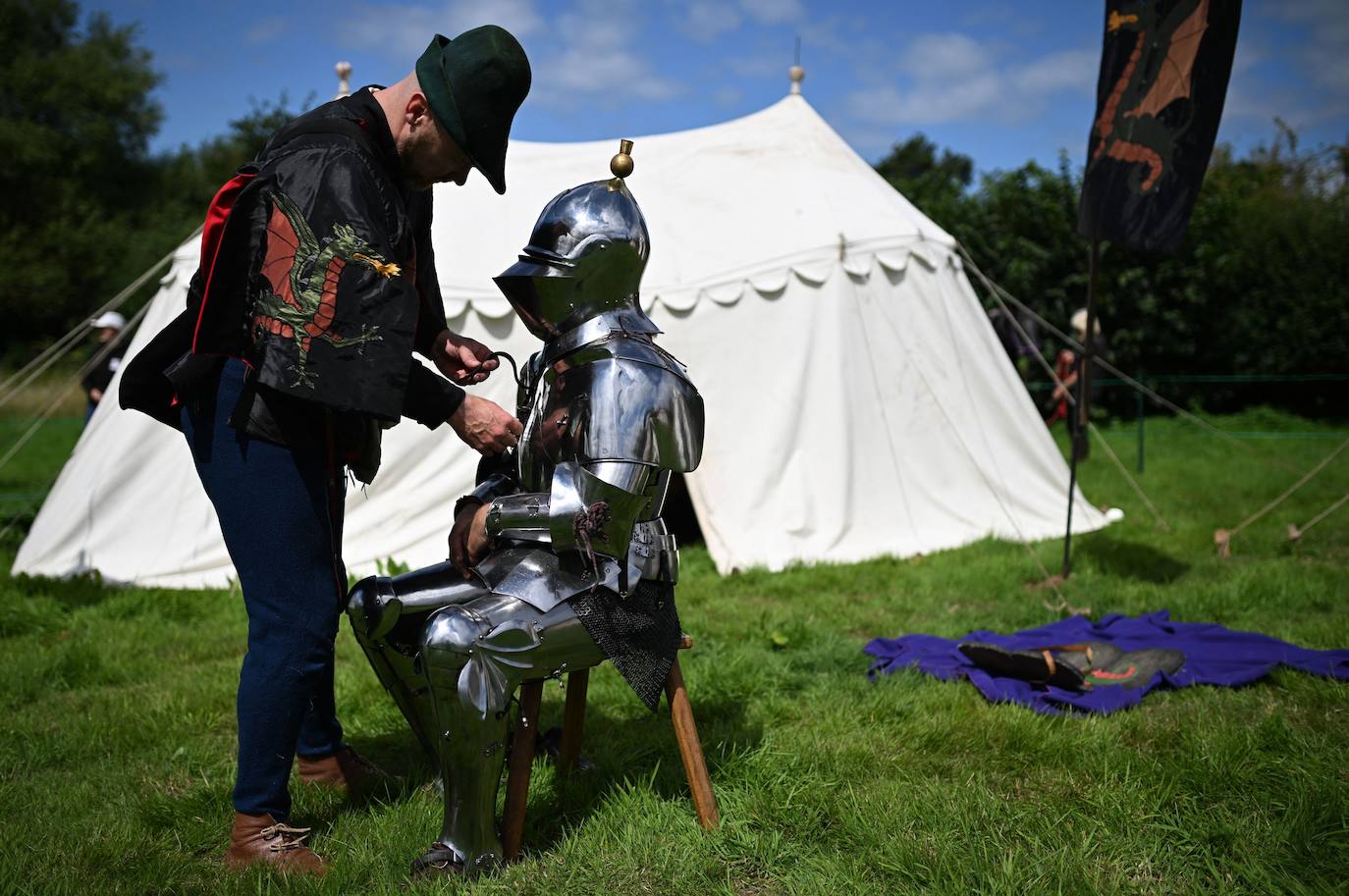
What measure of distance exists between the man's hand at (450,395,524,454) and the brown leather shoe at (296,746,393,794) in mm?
1013

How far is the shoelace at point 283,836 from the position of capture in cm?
231

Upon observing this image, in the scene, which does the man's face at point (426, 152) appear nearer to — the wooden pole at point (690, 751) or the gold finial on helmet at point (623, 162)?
the gold finial on helmet at point (623, 162)

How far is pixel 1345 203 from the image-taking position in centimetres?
1355

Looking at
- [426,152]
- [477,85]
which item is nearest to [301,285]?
[426,152]

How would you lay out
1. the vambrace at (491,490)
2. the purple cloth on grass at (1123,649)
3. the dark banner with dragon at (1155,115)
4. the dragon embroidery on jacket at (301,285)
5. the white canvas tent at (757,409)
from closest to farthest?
the dragon embroidery on jacket at (301,285), the vambrace at (491,490), the purple cloth on grass at (1123,649), the dark banner with dragon at (1155,115), the white canvas tent at (757,409)

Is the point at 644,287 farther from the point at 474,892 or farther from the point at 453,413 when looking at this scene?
the point at 474,892

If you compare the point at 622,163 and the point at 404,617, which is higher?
the point at 622,163

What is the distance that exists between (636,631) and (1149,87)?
12.3 ft

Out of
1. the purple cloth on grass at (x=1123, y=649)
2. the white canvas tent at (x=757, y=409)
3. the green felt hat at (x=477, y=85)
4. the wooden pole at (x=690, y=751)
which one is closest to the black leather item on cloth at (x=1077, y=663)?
the purple cloth on grass at (x=1123, y=649)

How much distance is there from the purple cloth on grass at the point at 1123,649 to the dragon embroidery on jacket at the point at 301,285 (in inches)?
94.9

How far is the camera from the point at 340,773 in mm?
2822

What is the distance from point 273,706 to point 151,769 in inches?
40.8

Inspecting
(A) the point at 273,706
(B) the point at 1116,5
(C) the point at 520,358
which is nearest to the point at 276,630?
(A) the point at 273,706

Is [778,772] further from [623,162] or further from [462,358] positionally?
[623,162]
